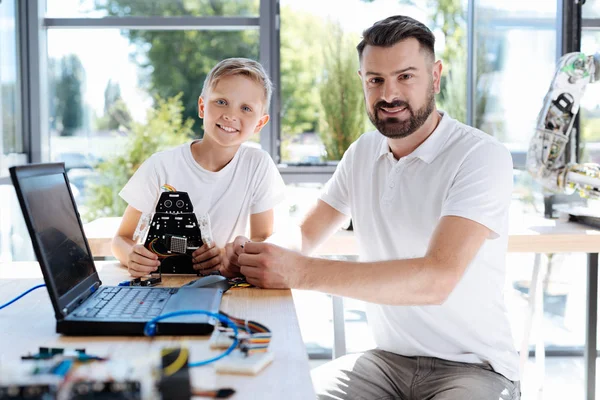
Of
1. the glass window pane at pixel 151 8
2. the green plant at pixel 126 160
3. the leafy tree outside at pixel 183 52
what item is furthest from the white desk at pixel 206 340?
the glass window pane at pixel 151 8

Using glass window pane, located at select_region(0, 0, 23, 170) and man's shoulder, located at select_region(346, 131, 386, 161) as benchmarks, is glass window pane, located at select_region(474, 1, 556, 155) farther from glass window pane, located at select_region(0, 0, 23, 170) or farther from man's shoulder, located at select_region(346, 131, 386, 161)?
glass window pane, located at select_region(0, 0, 23, 170)

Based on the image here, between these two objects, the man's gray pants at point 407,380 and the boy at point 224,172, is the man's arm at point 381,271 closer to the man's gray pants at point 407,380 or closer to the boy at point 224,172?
the man's gray pants at point 407,380

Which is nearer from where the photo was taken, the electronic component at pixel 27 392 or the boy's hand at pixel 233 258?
the electronic component at pixel 27 392

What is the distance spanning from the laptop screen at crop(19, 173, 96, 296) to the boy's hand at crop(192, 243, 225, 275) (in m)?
0.33

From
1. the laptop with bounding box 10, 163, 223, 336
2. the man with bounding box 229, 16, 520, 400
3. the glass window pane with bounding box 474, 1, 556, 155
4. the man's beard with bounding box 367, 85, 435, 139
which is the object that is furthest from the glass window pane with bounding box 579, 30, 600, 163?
the laptop with bounding box 10, 163, 223, 336

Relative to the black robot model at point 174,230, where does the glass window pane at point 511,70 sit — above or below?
above

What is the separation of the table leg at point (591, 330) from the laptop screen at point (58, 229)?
7.85 ft

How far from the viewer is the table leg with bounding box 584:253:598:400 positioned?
3066mm

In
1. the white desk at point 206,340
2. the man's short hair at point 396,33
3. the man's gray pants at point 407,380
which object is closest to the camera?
the white desk at point 206,340

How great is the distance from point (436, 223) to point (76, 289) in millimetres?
926

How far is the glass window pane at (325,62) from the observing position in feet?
13.1

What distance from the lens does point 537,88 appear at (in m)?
4.06

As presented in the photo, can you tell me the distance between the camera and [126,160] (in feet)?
13.2

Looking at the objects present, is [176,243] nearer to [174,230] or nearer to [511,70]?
[174,230]
